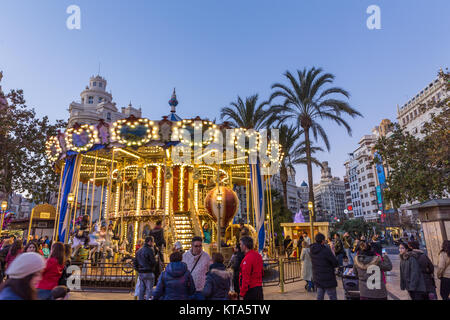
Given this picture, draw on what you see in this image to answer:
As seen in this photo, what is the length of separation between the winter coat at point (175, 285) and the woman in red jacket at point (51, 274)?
5.60 feet

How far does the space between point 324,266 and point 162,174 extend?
43.7 feet

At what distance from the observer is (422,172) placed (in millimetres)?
13492

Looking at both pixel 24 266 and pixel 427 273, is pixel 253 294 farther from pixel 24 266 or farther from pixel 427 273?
pixel 427 273

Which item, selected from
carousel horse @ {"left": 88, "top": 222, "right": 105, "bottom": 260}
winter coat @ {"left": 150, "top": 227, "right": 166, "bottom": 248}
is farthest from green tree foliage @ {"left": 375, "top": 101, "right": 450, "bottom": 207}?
carousel horse @ {"left": 88, "top": 222, "right": 105, "bottom": 260}

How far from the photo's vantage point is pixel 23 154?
2538 centimetres

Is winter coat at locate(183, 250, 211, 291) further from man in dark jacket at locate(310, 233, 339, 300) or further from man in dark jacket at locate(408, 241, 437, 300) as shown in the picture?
man in dark jacket at locate(408, 241, 437, 300)

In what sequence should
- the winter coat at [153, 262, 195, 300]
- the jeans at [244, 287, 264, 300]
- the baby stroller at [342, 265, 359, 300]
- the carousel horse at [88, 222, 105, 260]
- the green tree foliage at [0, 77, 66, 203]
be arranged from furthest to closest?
the green tree foliage at [0, 77, 66, 203]
the carousel horse at [88, 222, 105, 260]
the baby stroller at [342, 265, 359, 300]
the jeans at [244, 287, 264, 300]
the winter coat at [153, 262, 195, 300]

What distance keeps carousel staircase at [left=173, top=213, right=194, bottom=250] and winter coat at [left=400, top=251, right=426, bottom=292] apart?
11.0 metres

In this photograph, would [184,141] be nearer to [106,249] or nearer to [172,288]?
[106,249]

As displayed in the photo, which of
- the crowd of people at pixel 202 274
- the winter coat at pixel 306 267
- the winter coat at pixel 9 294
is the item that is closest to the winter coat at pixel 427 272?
the crowd of people at pixel 202 274

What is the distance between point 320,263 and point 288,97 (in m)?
18.3

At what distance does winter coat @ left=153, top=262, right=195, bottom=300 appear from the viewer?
391cm

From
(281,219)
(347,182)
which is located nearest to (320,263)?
(281,219)

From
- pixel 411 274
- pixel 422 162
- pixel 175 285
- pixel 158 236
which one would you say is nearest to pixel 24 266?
pixel 175 285
